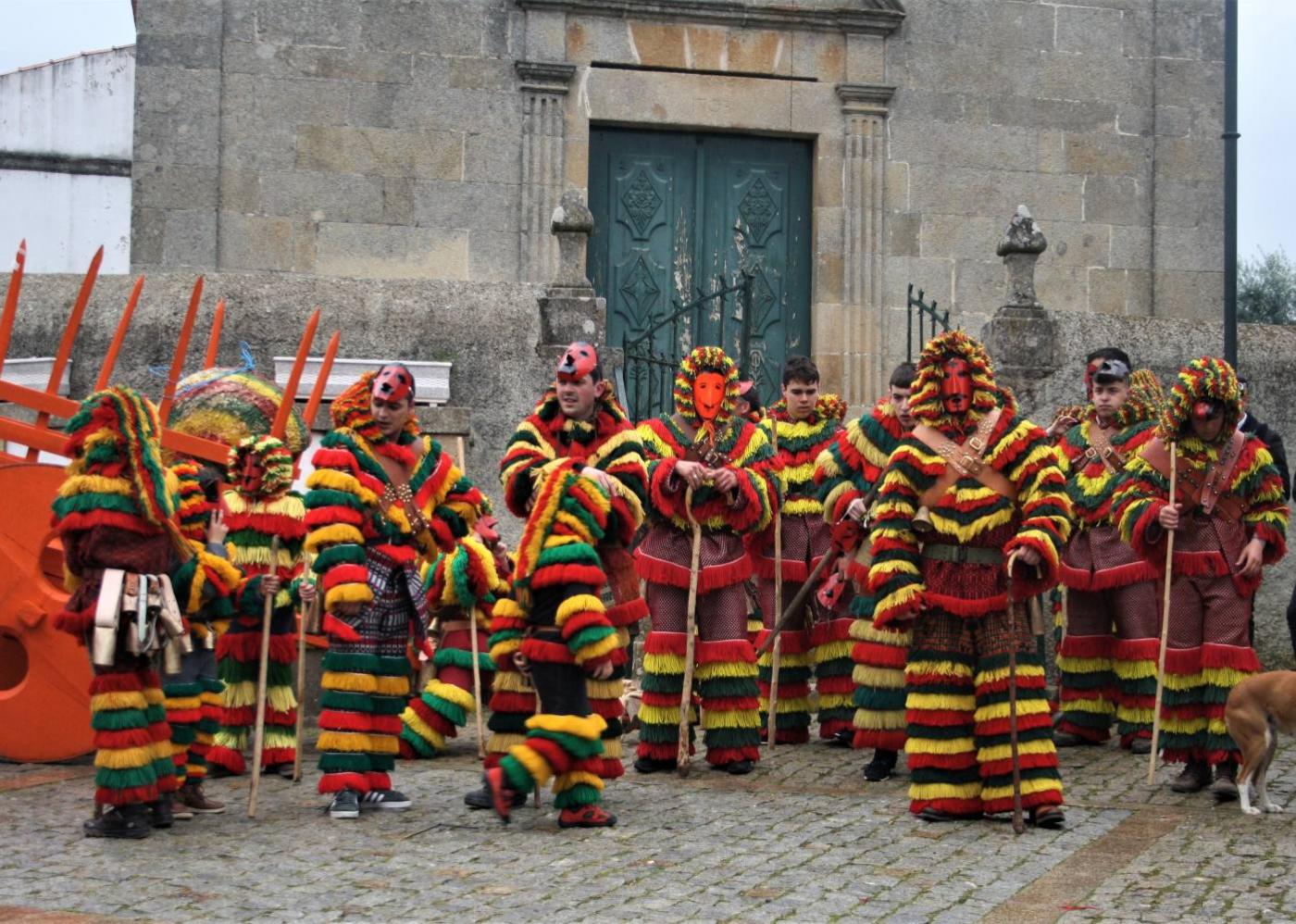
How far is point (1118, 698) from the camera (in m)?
10.6

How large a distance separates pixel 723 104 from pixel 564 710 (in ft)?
30.3

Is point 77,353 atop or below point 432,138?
below

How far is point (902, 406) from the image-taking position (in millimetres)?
9859

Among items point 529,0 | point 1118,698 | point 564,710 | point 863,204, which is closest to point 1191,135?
point 863,204

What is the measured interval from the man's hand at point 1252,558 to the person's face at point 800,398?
2.79 m

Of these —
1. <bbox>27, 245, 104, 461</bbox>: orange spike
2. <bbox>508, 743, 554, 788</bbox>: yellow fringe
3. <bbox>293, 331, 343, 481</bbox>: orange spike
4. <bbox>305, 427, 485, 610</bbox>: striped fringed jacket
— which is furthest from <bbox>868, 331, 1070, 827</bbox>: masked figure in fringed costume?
<bbox>27, 245, 104, 461</bbox>: orange spike

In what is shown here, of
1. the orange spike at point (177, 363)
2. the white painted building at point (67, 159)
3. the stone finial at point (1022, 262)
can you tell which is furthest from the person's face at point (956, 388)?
the white painted building at point (67, 159)

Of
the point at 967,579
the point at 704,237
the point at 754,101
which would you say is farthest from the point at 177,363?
the point at 754,101

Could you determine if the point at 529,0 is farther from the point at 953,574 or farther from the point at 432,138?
the point at 953,574

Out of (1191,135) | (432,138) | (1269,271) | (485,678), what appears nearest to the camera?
(485,678)

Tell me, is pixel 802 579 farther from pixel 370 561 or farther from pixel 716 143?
pixel 716 143

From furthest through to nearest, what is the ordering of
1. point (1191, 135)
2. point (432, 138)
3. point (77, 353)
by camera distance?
point (1191, 135) → point (432, 138) → point (77, 353)

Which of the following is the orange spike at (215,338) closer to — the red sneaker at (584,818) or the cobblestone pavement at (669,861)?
the cobblestone pavement at (669,861)

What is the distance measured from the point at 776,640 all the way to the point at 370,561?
288cm
